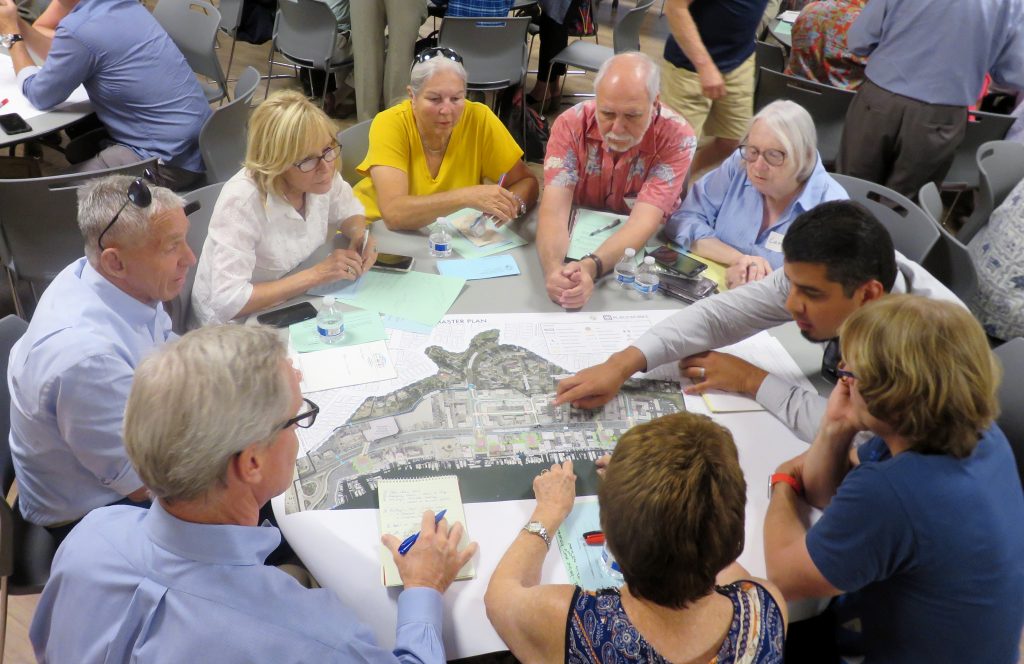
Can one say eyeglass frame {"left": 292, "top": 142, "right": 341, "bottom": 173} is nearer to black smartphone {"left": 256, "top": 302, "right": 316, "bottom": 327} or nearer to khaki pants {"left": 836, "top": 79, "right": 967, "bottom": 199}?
black smartphone {"left": 256, "top": 302, "right": 316, "bottom": 327}

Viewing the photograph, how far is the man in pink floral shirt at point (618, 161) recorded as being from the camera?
9.09ft

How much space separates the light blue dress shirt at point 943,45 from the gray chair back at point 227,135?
310 cm

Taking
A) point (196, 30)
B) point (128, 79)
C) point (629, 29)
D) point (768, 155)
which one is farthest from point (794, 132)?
point (196, 30)

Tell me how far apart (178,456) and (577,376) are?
1.15 m

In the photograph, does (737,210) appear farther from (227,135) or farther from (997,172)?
(227,135)

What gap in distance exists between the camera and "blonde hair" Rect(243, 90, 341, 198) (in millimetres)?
2266

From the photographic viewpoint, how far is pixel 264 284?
2.35 m

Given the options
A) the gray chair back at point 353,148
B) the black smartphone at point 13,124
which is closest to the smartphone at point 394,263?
A: the gray chair back at point 353,148

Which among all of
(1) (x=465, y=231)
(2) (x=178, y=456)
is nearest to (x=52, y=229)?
(1) (x=465, y=231)

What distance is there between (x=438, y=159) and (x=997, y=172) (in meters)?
2.54

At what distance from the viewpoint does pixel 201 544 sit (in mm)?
1219

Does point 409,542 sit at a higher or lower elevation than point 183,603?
lower

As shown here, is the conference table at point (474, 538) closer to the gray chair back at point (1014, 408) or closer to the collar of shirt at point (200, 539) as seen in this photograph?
the collar of shirt at point (200, 539)

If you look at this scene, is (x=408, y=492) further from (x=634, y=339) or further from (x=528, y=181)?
(x=528, y=181)
